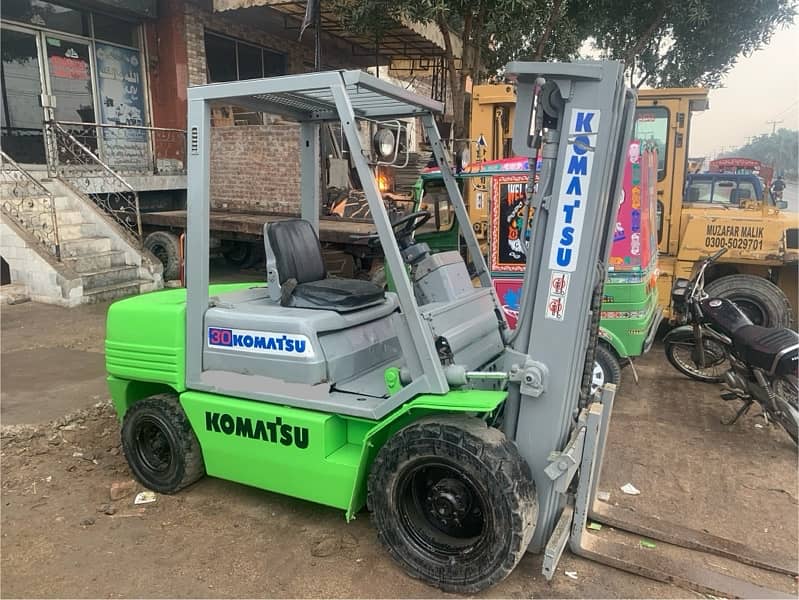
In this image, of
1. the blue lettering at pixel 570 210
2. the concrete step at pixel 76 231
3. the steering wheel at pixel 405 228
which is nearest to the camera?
the blue lettering at pixel 570 210

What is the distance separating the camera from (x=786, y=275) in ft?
25.2

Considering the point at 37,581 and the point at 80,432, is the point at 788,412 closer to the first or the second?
the point at 37,581

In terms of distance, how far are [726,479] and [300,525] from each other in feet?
9.77

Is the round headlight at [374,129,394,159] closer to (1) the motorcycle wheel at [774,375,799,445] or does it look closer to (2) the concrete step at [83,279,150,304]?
(1) the motorcycle wheel at [774,375,799,445]

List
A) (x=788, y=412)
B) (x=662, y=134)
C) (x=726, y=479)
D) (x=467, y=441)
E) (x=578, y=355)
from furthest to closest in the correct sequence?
(x=662, y=134), (x=788, y=412), (x=726, y=479), (x=578, y=355), (x=467, y=441)

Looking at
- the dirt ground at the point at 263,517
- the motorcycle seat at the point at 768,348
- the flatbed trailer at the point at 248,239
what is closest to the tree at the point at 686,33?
the flatbed trailer at the point at 248,239

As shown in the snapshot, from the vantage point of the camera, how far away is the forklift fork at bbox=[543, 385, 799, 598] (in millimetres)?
3023

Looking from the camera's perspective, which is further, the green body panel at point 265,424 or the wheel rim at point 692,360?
the wheel rim at point 692,360

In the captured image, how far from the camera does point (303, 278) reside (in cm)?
403

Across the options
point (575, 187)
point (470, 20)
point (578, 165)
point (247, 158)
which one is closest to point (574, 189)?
point (575, 187)

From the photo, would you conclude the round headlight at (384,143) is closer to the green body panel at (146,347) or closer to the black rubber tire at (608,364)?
the green body panel at (146,347)

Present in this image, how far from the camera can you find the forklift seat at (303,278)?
3.71 meters

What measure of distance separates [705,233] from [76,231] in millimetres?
9654

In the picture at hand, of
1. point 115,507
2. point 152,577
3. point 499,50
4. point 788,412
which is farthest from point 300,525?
point 499,50
